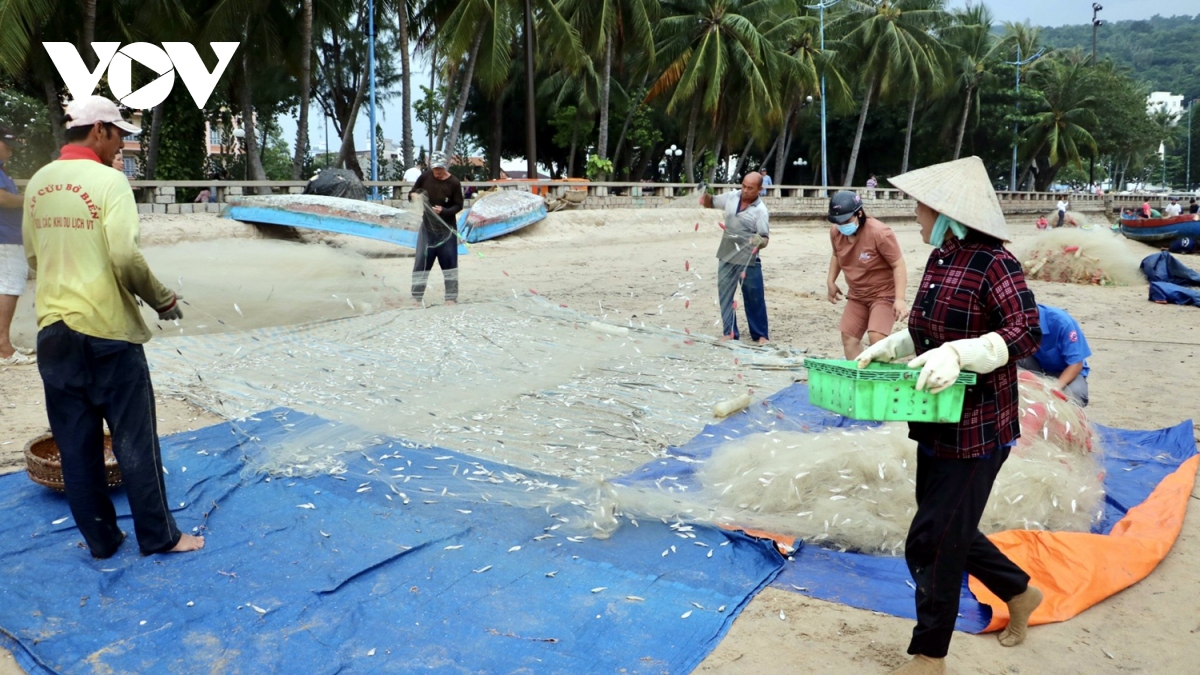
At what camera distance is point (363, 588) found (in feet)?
10.4

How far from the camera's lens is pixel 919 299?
2756 millimetres

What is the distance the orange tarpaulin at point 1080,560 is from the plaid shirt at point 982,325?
83 centimetres

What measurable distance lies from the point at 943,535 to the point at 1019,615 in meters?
0.55

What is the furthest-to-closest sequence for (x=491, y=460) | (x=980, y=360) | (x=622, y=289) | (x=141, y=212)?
(x=141, y=212) < (x=622, y=289) < (x=491, y=460) < (x=980, y=360)

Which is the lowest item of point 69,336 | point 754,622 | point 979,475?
point 754,622

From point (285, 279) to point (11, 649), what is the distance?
4.84 m

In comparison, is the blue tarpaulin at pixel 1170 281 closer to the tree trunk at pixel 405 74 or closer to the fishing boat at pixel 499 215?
the fishing boat at pixel 499 215

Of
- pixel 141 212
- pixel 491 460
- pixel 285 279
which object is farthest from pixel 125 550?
pixel 141 212

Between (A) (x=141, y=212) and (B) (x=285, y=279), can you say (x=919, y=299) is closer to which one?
(B) (x=285, y=279)

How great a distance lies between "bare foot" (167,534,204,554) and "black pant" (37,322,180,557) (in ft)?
0.10

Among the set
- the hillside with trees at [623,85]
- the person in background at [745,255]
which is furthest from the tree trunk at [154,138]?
the person in background at [745,255]

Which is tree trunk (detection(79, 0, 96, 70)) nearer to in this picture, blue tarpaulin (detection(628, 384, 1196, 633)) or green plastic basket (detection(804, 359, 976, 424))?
blue tarpaulin (detection(628, 384, 1196, 633))

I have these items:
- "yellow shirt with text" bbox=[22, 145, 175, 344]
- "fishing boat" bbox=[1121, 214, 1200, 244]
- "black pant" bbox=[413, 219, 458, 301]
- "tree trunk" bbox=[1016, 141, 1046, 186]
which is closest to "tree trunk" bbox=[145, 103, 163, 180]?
"black pant" bbox=[413, 219, 458, 301]

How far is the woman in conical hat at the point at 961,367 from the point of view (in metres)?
2.49
